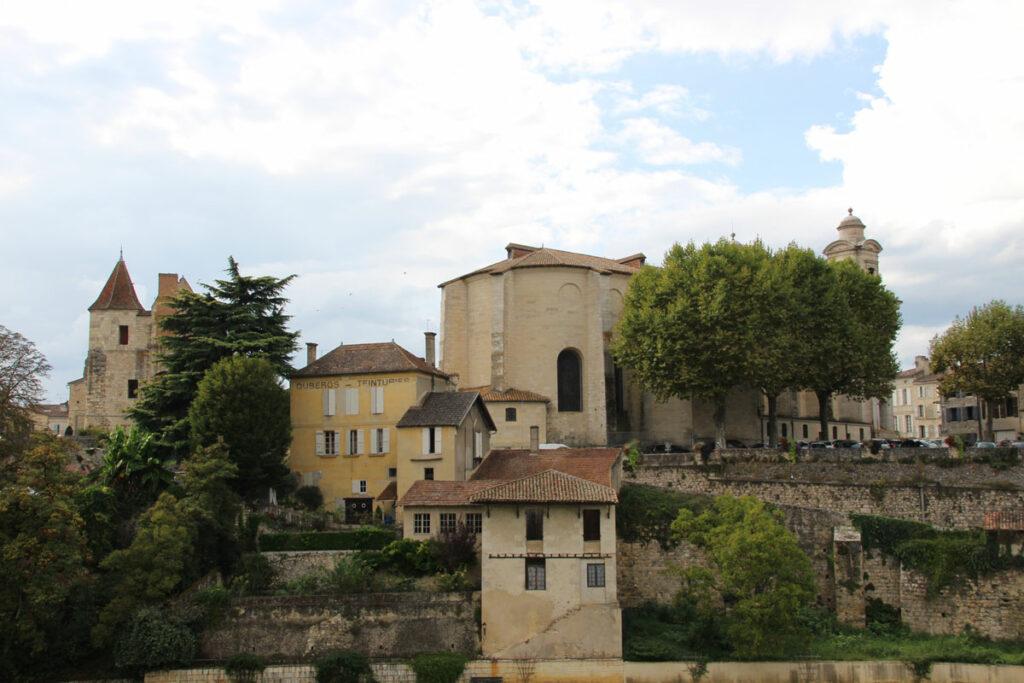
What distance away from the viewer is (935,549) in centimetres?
3753

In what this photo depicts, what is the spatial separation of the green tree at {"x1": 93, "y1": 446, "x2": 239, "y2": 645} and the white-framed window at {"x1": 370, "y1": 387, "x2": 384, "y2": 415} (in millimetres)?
8450

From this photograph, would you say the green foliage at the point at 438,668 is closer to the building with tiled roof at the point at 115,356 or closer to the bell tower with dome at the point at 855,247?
the building with tiled roof at the point at 115,356

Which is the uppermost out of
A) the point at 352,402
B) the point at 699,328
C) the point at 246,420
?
the point at 699,328

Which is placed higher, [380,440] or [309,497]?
[380,440]

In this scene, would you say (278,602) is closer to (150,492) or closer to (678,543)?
(150,492)

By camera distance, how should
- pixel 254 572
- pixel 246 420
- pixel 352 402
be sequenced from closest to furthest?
pixel 254 572, pixel 246 420, pixel 352 402

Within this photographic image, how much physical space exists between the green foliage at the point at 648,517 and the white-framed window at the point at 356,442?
43.7 feet

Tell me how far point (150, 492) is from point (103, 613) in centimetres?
721

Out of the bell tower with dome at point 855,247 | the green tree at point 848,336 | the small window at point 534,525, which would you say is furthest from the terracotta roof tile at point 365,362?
the bell tower with dome at point 855,247

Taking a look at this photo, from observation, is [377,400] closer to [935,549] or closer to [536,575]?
[536,575]

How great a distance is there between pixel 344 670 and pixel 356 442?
49.2 feet

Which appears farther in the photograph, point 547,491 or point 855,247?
point 855,247

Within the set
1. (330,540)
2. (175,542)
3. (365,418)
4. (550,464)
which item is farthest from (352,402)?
(175,542)

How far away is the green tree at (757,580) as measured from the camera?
3506 centimetres
